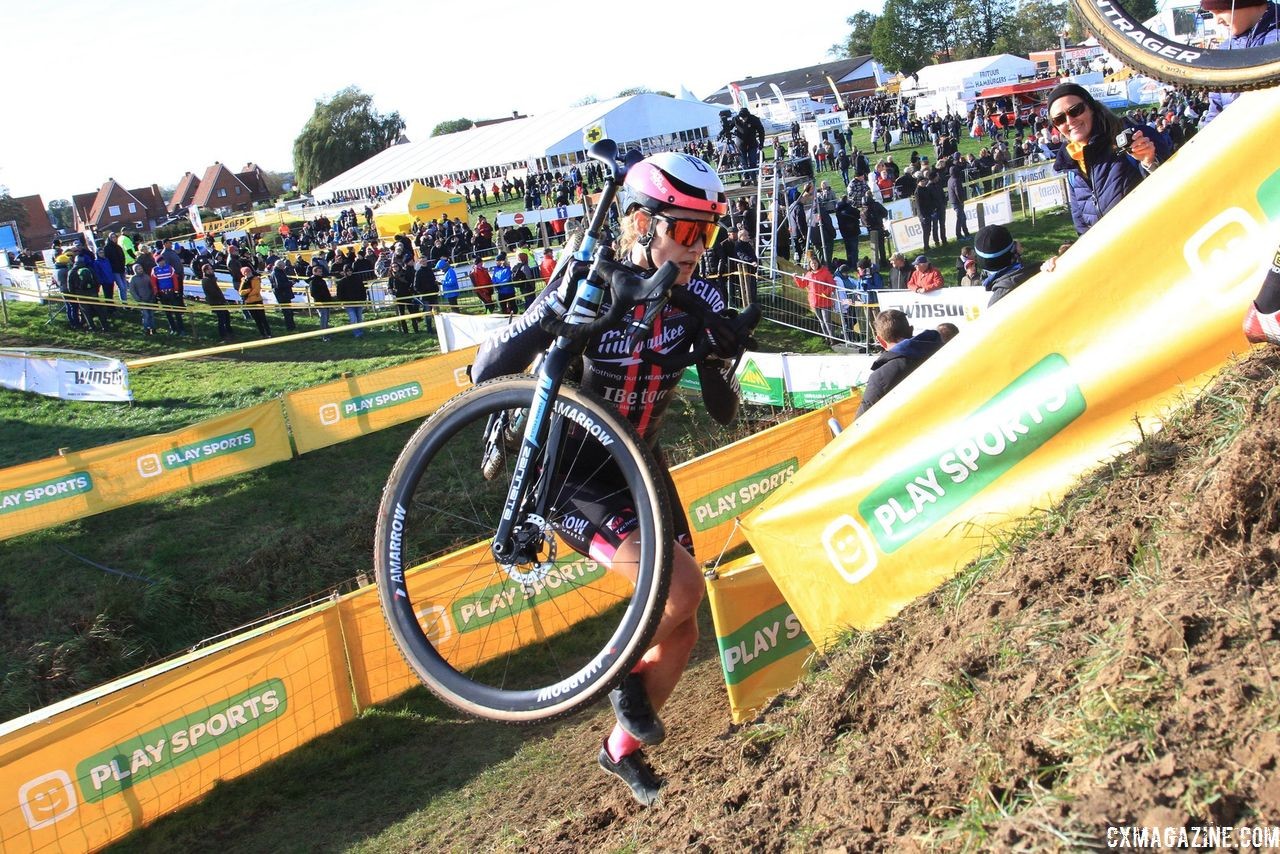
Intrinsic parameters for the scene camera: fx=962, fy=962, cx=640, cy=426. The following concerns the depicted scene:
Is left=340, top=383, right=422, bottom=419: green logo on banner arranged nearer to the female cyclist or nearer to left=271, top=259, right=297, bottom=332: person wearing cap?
left=271, top=259, right=297, bottom=332: person wearing cap

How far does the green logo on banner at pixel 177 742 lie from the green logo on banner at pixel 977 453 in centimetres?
543

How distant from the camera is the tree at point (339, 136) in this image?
91.5 m

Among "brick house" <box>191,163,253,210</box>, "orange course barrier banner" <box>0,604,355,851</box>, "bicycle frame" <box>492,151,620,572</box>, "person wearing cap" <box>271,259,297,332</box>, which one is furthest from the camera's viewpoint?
"brick house" <box>191,163,253,210</box>

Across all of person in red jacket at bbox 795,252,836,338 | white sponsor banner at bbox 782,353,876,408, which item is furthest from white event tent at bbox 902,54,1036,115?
white sponsor banner at bbox 782,353,876,408

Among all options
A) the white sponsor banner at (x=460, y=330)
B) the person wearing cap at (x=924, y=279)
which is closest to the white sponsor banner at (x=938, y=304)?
the person wearing cap at (x=924, y=279)

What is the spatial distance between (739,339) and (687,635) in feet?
4.70

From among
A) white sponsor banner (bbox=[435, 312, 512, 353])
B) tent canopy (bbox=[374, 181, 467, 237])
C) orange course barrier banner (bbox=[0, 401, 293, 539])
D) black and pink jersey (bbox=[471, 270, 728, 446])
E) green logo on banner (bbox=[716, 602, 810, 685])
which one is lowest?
green logo on banner (bbox=[716, 602, 810, 685])

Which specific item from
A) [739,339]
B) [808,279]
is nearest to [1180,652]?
[739,339]

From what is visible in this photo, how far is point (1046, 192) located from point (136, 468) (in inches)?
925

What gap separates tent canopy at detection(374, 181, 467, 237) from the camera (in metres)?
38.1

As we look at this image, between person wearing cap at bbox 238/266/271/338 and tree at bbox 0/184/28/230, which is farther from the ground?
tree at bbox 0/184/28/230

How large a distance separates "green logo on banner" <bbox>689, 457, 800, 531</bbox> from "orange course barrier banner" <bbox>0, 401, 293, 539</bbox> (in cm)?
680

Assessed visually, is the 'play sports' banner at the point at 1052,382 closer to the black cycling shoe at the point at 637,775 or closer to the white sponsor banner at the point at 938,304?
the black cycling shoe at the point at 637,775

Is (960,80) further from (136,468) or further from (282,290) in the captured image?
(136,468)
